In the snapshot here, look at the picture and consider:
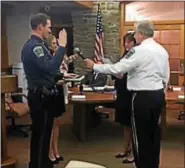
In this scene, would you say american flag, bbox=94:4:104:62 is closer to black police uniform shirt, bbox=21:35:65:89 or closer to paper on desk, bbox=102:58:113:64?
→ paper on desk, bbox=102:58:113:64

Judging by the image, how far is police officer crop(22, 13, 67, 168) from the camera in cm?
274

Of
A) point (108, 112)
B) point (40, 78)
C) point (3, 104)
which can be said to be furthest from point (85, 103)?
point (108, 112)

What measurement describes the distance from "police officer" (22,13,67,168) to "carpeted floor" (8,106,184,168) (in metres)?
0.72

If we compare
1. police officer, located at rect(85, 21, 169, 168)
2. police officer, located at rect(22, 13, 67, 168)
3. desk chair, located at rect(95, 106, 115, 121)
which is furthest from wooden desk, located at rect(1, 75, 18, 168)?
desk chair, located at rect(95, 106, 115, 121)

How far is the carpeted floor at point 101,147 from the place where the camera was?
3.79m

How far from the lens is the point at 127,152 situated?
3.88 meters

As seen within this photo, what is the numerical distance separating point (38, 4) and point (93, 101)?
3.46m

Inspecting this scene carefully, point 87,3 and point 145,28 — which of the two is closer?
point 145,28

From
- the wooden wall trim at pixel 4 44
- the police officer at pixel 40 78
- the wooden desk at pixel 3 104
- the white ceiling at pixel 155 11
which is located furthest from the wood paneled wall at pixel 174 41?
the police officer at pixel 40 78

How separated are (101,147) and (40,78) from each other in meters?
1.71

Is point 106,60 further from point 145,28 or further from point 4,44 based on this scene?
point 145,28

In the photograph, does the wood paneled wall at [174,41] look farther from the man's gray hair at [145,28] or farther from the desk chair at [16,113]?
the man's gray hair at [145,28]

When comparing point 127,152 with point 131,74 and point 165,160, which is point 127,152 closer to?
point 165,160

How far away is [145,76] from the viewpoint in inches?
109
